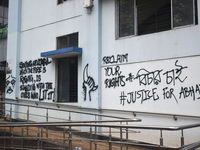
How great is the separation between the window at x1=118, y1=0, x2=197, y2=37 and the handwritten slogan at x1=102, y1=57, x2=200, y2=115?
45.3 inches

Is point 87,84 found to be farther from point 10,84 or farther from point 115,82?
point 10,84

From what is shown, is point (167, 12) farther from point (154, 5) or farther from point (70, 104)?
point (70, 104)

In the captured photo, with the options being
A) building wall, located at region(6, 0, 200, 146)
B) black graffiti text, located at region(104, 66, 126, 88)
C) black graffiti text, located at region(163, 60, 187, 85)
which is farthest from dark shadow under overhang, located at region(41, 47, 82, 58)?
black graffiti text, located at region(163, 60, 187, 85)

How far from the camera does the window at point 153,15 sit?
7082mm

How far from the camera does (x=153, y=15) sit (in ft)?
26.4

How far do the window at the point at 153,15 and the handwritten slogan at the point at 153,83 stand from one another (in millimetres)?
1150

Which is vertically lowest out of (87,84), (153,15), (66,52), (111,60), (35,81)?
(87,84)

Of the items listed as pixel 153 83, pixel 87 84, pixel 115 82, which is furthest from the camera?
pixel 87 84

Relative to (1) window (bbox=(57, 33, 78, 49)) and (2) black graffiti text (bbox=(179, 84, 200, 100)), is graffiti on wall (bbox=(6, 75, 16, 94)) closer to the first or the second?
(1) window (bbox=(57, 33, 78, 49))

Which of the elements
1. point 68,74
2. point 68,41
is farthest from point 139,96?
point 68,41

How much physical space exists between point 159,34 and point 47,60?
557 cm

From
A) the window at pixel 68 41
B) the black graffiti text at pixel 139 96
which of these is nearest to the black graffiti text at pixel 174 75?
the black graffiti text at pixel 139 96

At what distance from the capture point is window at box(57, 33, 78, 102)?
10.2 metres

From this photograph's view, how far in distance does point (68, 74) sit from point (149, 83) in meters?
4.07
